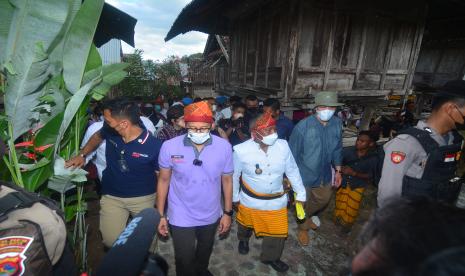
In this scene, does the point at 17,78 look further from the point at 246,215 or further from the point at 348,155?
the point at 348,155

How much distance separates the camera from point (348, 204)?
4309 millimetres

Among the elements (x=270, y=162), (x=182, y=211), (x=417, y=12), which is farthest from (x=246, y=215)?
(x=417, y=12)

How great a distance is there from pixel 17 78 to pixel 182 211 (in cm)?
179

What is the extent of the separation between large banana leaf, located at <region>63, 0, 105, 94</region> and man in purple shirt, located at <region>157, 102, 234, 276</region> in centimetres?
103

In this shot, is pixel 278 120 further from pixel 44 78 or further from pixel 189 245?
pixel 44 78

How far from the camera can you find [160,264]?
36.8 inches

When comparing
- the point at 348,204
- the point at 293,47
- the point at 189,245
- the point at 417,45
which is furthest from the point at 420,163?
Result: the point at 417,45

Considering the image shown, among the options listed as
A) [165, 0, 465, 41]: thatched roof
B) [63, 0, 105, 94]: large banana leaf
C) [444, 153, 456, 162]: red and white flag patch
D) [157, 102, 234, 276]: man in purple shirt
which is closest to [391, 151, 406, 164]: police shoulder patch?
[444, 153, 456, 162]: red and white flag patch

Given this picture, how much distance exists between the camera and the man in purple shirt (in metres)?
2.55

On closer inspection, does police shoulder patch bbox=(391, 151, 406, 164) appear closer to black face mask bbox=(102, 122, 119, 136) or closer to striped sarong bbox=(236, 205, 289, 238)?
striped sarong bbox=(236, 205, 289, 238)

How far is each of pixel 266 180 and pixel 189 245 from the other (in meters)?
1.18

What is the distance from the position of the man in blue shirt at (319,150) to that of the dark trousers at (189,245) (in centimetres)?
180

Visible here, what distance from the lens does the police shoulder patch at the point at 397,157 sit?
2.34 meters

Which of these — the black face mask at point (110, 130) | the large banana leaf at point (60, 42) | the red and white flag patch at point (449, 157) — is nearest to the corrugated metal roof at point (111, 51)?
the black face mask at point (110, 130)
